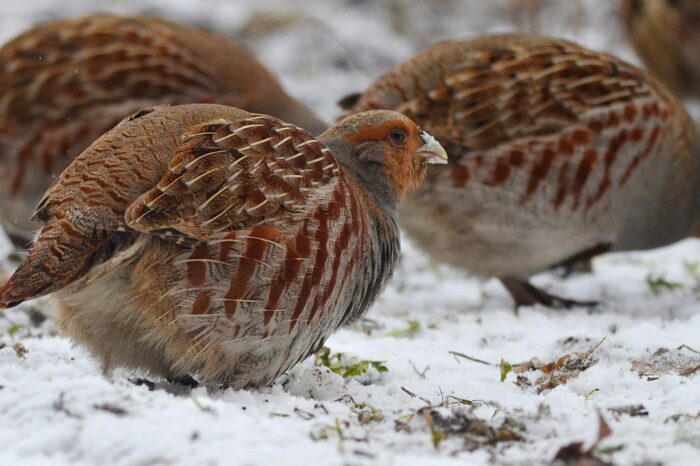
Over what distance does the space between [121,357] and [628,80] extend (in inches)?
151

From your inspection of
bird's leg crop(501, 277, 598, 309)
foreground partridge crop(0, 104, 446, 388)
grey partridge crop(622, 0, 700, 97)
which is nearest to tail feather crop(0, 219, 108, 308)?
foreground partridge crop(0, 104, 446, 388)

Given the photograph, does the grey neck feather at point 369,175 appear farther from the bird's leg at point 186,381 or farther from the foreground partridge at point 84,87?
the foreground partridge at point 84,87

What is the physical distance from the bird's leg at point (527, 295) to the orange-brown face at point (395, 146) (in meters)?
2.02

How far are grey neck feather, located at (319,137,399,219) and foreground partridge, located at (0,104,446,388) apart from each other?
0.39m

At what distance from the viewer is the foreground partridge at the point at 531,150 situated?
583cm

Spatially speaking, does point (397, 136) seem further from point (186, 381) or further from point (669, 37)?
point (669, 37)

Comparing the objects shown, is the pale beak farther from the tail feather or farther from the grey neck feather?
the tail feather

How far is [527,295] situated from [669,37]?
17.8ft

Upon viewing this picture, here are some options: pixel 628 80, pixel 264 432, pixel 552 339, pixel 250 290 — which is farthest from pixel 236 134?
pixel 628 80

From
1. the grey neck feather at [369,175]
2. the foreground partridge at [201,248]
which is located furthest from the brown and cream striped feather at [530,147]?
the foreground partridge at [201,248]

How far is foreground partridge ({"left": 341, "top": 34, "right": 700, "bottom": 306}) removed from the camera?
5.83m

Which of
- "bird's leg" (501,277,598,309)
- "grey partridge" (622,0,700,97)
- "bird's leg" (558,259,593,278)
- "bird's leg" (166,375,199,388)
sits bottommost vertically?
"bird's leg" (558,259,593,278)

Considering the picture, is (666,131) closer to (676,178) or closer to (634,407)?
(676,178)

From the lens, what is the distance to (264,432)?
9.29 ft
